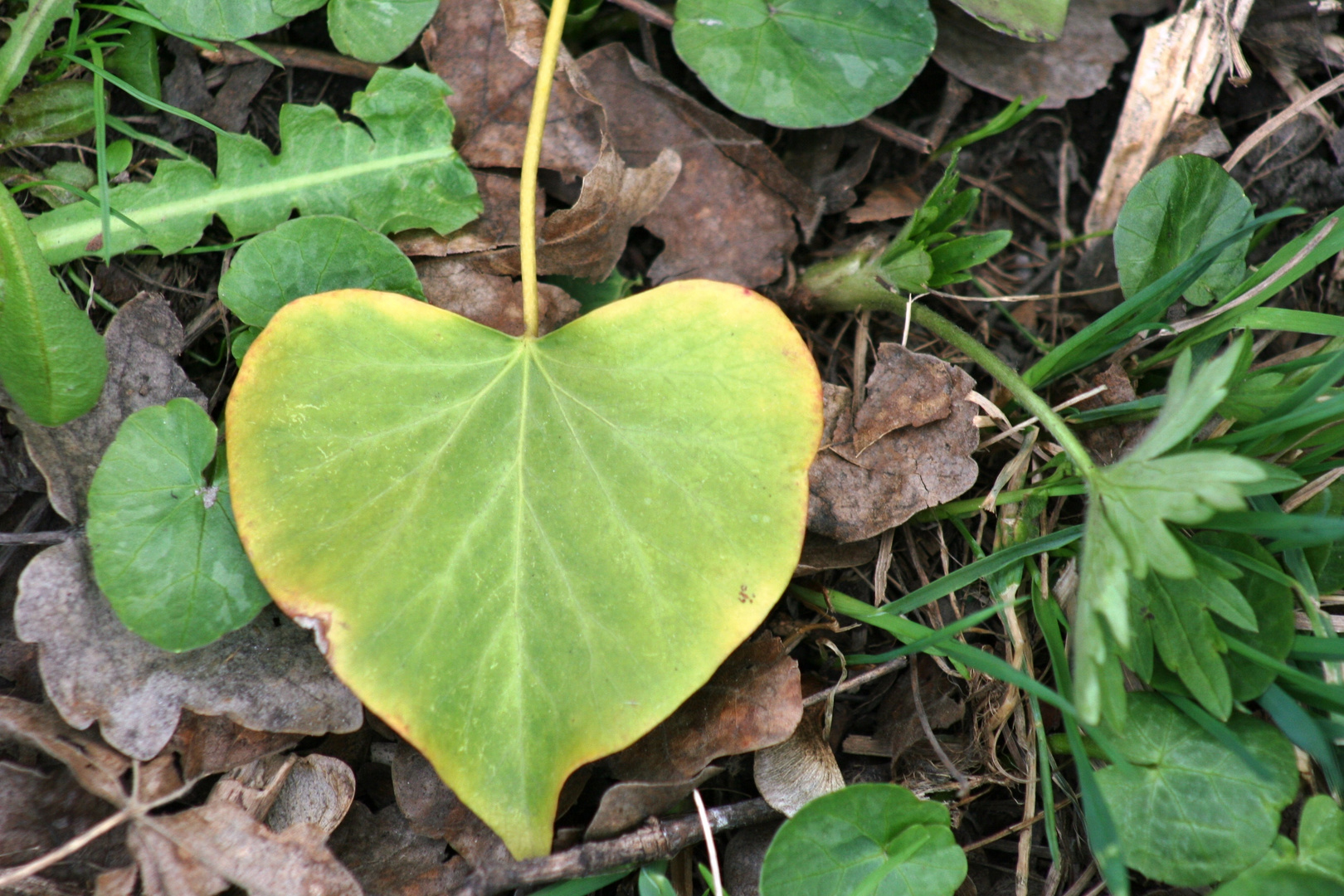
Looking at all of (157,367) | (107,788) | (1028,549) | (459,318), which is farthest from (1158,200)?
(107,788)

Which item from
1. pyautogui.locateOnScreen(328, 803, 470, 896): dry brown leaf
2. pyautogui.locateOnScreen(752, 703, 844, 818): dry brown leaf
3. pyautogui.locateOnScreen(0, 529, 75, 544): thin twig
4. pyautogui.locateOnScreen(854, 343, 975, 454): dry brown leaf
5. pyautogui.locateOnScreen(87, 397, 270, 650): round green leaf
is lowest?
pyautogui.locateOnScreen(328, 803, 470, 896): dry brown leaf

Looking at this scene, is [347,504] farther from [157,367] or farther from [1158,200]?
[1158,200]

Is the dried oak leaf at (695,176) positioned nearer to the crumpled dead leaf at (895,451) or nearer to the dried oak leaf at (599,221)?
the dried oak leaf at (599,221)

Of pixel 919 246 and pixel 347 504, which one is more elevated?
pixel 919 246

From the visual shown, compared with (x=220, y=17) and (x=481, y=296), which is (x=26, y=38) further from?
(x=481, y=296)

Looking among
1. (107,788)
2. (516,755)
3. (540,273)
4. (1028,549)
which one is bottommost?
(107,788)

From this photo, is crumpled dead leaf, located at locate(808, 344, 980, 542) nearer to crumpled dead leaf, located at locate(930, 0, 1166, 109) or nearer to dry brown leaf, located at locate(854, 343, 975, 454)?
dry brown leaf, located at locate(854, 343, 975, 454)

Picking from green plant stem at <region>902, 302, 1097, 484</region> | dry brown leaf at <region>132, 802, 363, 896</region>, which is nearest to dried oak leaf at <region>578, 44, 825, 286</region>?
Answer: green plant stem at <region>902, 302, 1097, 484</region>
